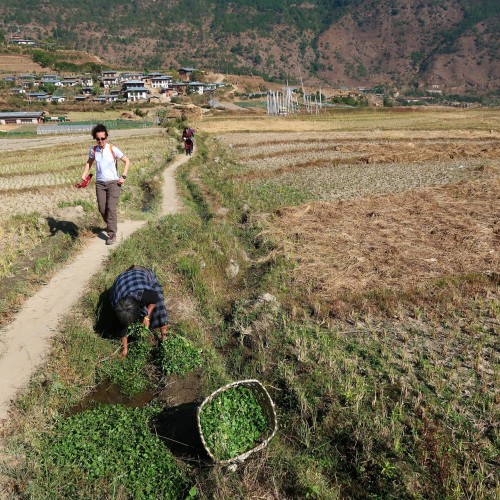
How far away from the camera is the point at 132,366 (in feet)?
19.7

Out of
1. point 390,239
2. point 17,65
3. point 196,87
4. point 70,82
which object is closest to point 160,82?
point 196,87

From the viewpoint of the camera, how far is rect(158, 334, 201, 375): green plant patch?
5.82m

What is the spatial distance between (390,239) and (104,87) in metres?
115

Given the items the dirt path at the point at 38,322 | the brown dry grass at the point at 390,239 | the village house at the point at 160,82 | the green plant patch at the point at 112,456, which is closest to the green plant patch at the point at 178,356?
the green plant patch at the point at 112,456

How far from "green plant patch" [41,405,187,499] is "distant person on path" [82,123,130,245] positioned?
204 inches

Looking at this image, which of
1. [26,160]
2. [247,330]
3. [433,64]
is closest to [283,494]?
[247,330]

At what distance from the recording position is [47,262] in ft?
27.8

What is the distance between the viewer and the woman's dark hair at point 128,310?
18.6 ft

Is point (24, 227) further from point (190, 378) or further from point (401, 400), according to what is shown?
point (401, 400)

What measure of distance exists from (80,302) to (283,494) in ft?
15.0

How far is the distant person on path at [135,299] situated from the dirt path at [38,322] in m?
1.18

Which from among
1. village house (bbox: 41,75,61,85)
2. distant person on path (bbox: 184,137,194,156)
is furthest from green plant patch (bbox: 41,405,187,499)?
village house (bbox: 41,75,61,85)

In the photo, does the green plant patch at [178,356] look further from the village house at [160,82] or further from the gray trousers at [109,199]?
the village house at [160,82]

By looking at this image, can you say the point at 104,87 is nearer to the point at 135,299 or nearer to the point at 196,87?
the point at 196,87
